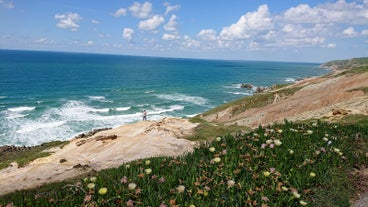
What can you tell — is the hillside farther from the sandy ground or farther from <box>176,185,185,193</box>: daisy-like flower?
<box>176,185,185,193</box>: daisy-like flower

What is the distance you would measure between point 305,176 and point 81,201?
4.77 metres

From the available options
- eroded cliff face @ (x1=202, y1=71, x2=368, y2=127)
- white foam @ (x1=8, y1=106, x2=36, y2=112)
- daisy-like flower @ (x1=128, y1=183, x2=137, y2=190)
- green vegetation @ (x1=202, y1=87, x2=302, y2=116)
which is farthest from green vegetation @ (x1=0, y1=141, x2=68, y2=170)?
white foam @ (x1=8, y1=106, x2=36, y2=112)

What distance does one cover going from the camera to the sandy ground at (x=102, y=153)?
51.0 feet

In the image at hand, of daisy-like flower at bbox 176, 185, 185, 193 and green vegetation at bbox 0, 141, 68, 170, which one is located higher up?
daisy-like flower at bbox 176, 185, 185, 193

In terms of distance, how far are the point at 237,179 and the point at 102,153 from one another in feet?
54.4

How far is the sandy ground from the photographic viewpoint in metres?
15.6

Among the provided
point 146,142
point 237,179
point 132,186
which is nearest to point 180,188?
point 132,186

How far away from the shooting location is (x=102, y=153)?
2230cm

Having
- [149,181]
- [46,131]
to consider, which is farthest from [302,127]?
[46,131]

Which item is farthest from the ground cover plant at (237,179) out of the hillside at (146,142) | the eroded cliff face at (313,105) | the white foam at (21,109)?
the white foam at (21,109)

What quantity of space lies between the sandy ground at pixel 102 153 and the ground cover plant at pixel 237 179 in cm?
385

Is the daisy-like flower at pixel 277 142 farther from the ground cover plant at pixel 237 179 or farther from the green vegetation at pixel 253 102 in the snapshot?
the green vegetation at pixel 253 102

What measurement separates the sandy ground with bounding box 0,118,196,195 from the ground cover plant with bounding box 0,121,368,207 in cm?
385

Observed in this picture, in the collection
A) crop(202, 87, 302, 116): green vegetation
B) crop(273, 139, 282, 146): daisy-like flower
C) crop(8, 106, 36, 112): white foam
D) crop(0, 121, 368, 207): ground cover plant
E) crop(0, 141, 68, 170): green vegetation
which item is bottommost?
crop(8, 106, 36, 112): white foam
